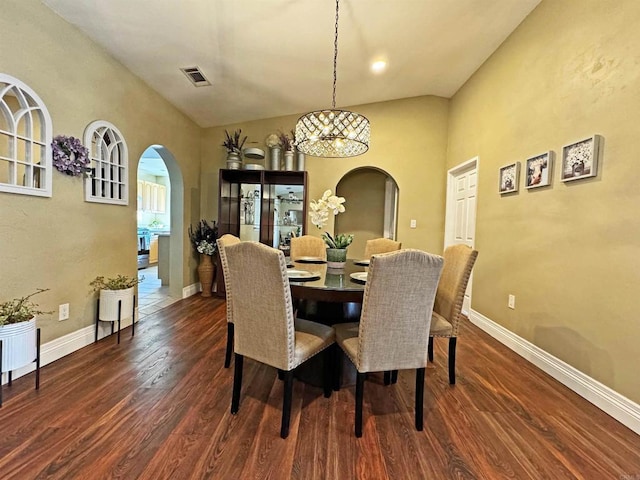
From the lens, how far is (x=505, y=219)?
3.05 metres

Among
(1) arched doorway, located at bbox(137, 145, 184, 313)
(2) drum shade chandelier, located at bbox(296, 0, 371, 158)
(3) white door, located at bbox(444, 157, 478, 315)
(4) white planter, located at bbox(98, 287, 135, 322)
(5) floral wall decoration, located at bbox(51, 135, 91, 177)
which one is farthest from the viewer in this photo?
(1) arched doorway, located at bbox(137, 145, 184, 313)

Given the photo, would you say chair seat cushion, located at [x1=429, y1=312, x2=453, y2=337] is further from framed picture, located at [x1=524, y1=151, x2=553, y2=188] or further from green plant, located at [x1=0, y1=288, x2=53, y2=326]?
green plant, located at [x1=0, y1=288, x2=53, y2=326]

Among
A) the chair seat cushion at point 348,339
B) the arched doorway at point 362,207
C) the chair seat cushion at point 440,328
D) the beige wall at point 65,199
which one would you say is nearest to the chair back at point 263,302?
the chair seat cushion at point 348,339

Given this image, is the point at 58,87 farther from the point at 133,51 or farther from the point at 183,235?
the point at 183,235

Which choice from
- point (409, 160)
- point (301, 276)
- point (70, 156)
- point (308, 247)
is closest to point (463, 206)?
point (409, 160)

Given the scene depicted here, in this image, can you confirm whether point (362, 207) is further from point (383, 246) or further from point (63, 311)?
point (63, 311)

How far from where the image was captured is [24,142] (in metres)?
2.10

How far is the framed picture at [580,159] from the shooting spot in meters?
2.01

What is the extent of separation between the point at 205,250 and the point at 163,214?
5448 millimetres

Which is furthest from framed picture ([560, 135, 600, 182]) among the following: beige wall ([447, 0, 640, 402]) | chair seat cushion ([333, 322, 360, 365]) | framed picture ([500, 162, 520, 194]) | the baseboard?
chair seat cushion ([333, 322, 360, 365])

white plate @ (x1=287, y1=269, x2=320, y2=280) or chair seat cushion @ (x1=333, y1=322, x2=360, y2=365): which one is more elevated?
white plate @ (x1=287, y1=269, x2=320, y2=280)

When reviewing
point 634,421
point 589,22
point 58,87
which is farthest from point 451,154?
point 58,87

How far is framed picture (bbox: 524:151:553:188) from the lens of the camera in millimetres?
2449

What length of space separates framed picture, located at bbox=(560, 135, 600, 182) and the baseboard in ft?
4.47
